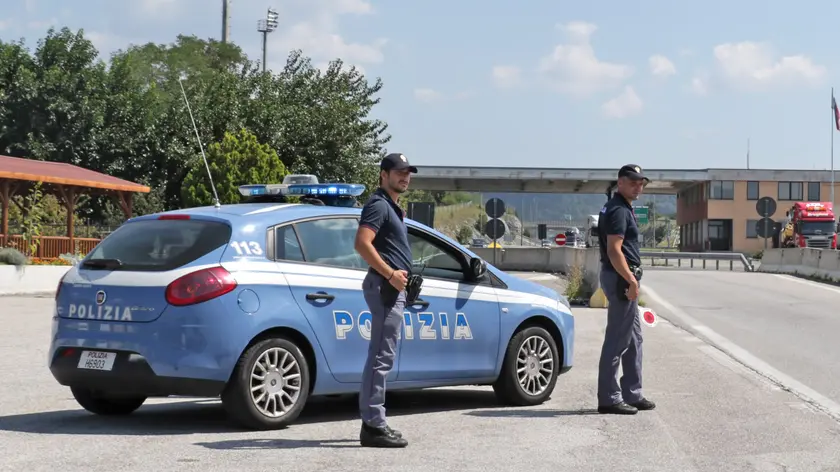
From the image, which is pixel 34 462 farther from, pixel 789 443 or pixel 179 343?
pixel 789 443

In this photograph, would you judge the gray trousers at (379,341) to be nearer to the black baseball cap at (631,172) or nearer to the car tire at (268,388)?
the car tire at (268,388)

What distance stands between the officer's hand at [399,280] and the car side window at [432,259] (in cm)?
181

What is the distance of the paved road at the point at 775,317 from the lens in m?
13.2

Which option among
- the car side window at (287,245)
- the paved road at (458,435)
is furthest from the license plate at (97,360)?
the car side window at (287,245)

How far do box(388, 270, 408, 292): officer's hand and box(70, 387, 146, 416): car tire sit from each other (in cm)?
262

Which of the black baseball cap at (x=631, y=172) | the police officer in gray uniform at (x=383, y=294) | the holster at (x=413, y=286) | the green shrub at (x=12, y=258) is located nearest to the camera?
the police officer in gray uniform at (x=383, y=294)

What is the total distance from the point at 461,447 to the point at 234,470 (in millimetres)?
1584

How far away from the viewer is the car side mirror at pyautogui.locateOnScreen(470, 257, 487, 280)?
911 centimetres

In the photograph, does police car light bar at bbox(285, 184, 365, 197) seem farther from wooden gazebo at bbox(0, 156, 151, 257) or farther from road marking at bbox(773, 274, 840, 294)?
road marking at bbox(773, 274, 840, 294)

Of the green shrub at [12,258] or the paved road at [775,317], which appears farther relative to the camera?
the green shrub at [12,258]

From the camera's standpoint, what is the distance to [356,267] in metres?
8.46

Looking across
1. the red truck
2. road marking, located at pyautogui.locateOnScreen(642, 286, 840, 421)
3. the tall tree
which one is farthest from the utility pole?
road marking, located at pyautogui.locateOnScreen(642, 286, 840, 421)

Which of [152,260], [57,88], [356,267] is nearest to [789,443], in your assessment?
[356,267]

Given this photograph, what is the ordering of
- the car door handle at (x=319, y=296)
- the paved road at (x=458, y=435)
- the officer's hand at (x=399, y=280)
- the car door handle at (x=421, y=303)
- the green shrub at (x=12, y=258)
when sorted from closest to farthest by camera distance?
the paved road at (x=458, y=435) → the officer's hand at (x=399, y=280) → the car door handle at (x=319, y=296) → the car door handle at (x=421, y=303) → the green shrub at (x=12, y=258)
